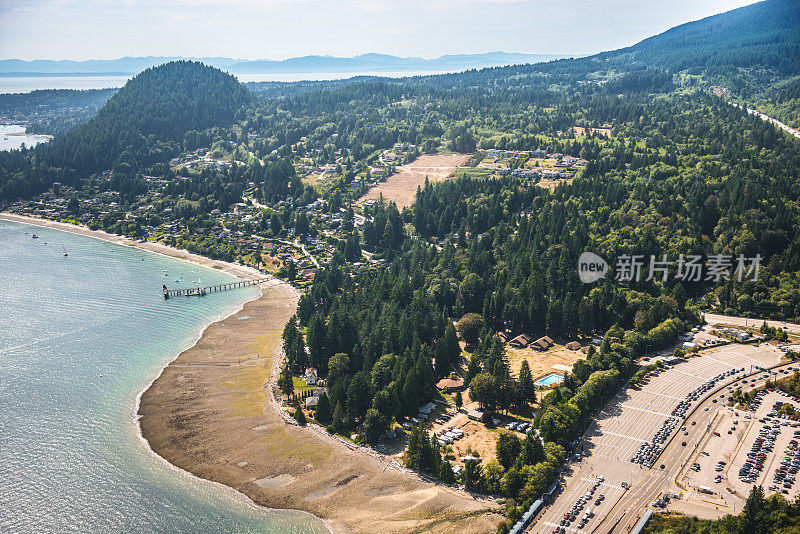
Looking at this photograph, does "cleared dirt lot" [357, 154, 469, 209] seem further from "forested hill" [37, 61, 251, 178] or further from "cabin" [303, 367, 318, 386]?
"forested hill" [37, 61, 251, 178]

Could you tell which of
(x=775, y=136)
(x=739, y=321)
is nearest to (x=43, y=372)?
(x=739, y=321)

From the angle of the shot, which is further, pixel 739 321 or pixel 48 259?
pixel 48 259

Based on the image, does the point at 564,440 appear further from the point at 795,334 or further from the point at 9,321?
the point at 9,321

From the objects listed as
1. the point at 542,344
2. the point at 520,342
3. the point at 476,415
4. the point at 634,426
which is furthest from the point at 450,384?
the point at 634,426

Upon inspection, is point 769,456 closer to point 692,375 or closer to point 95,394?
point 692,375

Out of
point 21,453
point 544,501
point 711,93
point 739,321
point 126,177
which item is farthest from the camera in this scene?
point 711,93

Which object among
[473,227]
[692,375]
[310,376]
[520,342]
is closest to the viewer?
[692,375]
